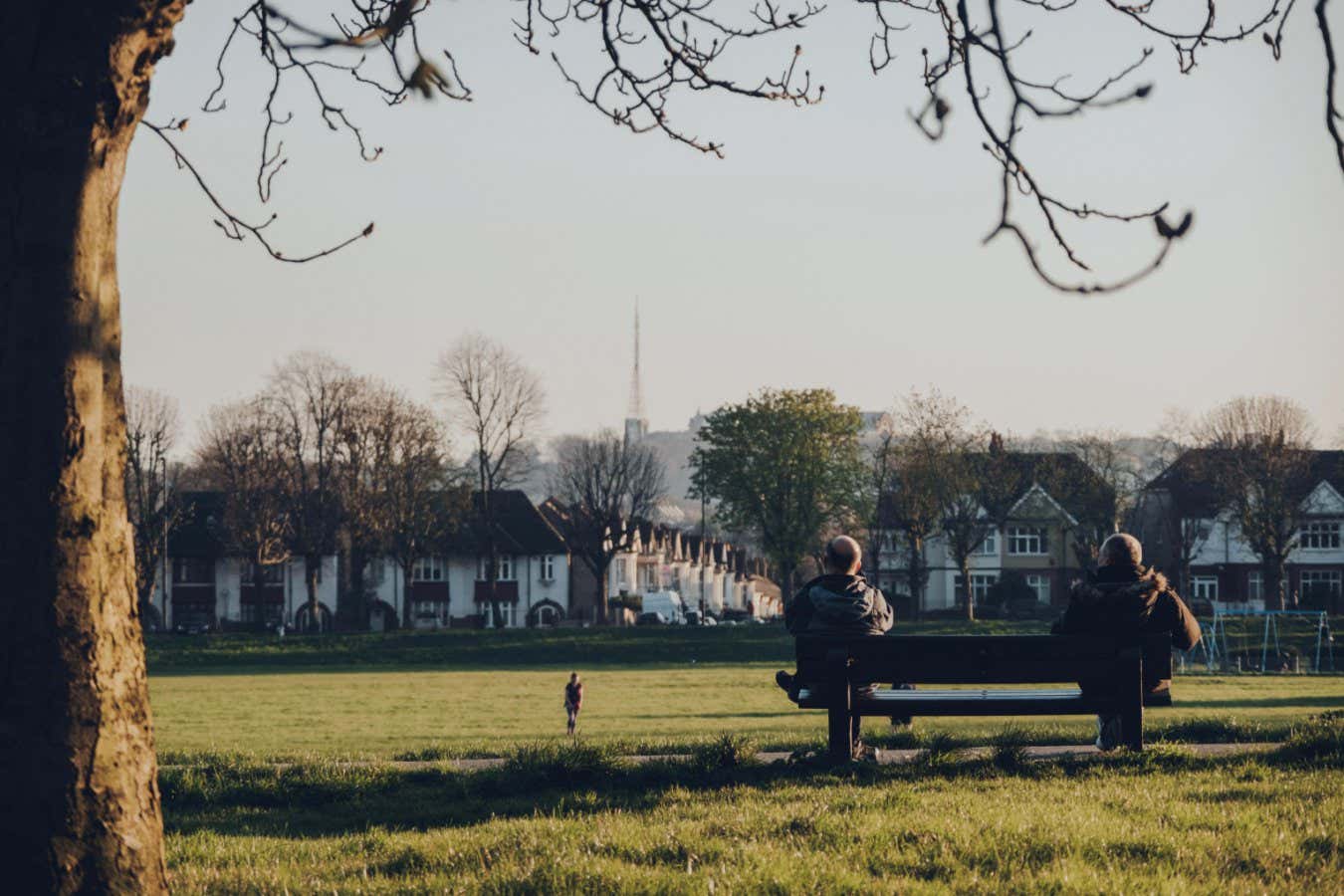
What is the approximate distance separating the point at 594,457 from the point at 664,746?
91.8 m

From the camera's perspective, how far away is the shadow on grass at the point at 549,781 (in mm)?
8336

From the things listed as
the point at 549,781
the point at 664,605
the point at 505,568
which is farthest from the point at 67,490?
the point at 664,605

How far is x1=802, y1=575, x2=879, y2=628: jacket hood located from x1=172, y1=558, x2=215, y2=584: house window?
3882 inches

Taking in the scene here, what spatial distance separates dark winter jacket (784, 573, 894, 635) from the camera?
10391 millimetres

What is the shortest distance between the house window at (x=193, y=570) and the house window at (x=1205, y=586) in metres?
67.4

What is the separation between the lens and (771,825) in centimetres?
697

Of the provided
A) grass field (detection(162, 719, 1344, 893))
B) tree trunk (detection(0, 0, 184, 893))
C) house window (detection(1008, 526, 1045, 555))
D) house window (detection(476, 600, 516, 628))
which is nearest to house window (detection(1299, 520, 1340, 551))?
house window (detection(1008, 526, 1045, 555))

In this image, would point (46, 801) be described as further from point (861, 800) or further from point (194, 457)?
point (194, 457)

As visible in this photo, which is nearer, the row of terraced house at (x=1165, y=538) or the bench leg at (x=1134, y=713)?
the bench leg at (x=1134, y=713)

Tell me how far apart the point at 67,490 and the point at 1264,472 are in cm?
8592

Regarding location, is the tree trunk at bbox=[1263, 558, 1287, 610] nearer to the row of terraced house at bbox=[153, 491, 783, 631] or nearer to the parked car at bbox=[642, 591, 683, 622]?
the row of terraced house at bbox=[153, 491, 783, 631]

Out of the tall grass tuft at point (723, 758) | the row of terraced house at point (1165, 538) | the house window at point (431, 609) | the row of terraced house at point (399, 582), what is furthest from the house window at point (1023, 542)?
the tall grass tuft at point (723, 758)

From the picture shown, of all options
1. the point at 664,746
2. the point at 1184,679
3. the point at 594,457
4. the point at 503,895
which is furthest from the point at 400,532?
the point at 503,895

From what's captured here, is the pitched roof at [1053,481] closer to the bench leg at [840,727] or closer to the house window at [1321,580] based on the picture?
the house window at [1321,580]
